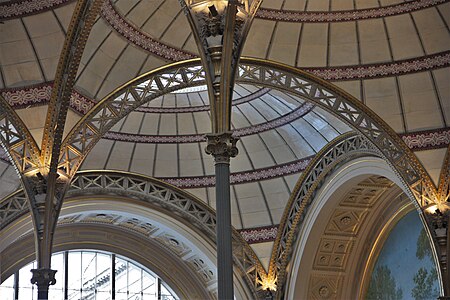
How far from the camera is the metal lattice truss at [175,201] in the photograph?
24078 millimetres

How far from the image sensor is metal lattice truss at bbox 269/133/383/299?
23703mm

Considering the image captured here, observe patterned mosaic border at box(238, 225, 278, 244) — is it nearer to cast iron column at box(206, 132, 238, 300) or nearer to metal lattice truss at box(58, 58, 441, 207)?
metal lattice truss at box(58, 58, 441, 207)

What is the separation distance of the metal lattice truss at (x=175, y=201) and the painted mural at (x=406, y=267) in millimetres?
3329

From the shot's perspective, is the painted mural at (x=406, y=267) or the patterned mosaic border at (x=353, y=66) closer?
the patterned mosaic border at (x=353, y=66)

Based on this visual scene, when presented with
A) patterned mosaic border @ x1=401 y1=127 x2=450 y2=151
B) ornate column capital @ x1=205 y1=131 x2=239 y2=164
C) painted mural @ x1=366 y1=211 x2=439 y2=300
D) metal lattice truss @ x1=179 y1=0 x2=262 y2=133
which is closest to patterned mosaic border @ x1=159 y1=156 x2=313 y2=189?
painted mural @ x1=366 y1=211 x2=439 y2=300

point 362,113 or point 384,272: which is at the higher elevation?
point 362,113

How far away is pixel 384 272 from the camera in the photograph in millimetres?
25375

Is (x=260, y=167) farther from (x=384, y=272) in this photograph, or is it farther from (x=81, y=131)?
(x=81, y=131)

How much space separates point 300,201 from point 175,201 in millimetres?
3380

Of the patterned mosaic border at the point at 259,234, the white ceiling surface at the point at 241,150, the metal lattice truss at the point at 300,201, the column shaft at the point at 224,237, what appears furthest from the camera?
the patterned mosaic border at the point at 259,234

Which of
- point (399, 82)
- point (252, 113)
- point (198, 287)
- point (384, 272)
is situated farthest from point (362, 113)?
point (198, 287)

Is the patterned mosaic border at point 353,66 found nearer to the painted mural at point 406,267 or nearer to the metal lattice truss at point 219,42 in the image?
the painted mural at point 406,267

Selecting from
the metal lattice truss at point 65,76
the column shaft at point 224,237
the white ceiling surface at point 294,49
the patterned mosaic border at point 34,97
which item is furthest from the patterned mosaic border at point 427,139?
the column shaft at point 224,237

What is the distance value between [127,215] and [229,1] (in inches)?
490
